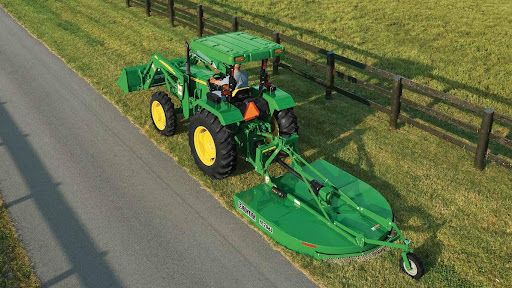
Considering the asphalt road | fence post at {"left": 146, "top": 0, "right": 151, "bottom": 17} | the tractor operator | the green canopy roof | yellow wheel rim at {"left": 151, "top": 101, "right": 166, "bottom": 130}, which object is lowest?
the asphalt road

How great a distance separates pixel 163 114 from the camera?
33.3 ft

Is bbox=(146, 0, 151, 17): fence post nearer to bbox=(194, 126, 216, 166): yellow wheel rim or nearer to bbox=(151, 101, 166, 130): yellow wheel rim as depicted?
bbox=(151, 101, 166, 130): yellow wheel rim

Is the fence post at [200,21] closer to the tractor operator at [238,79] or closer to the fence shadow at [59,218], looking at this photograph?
the fence shadow at [59,218]

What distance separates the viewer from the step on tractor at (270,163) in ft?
22.5

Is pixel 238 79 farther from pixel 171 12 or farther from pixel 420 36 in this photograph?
pixel 171 12

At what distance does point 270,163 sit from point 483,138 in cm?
439

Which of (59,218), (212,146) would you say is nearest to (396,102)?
(212,146)

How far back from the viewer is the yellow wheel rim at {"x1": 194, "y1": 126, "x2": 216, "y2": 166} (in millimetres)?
8719

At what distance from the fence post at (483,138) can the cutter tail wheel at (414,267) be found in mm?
3777

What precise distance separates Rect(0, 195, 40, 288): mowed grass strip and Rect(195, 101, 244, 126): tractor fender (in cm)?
370

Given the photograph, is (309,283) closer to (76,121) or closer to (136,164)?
(136,164)

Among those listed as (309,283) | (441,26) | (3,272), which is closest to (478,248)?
(309,283)

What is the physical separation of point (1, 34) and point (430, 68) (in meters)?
15.3

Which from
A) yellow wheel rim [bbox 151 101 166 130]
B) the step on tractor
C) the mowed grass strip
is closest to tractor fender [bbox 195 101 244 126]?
the step on tractor
